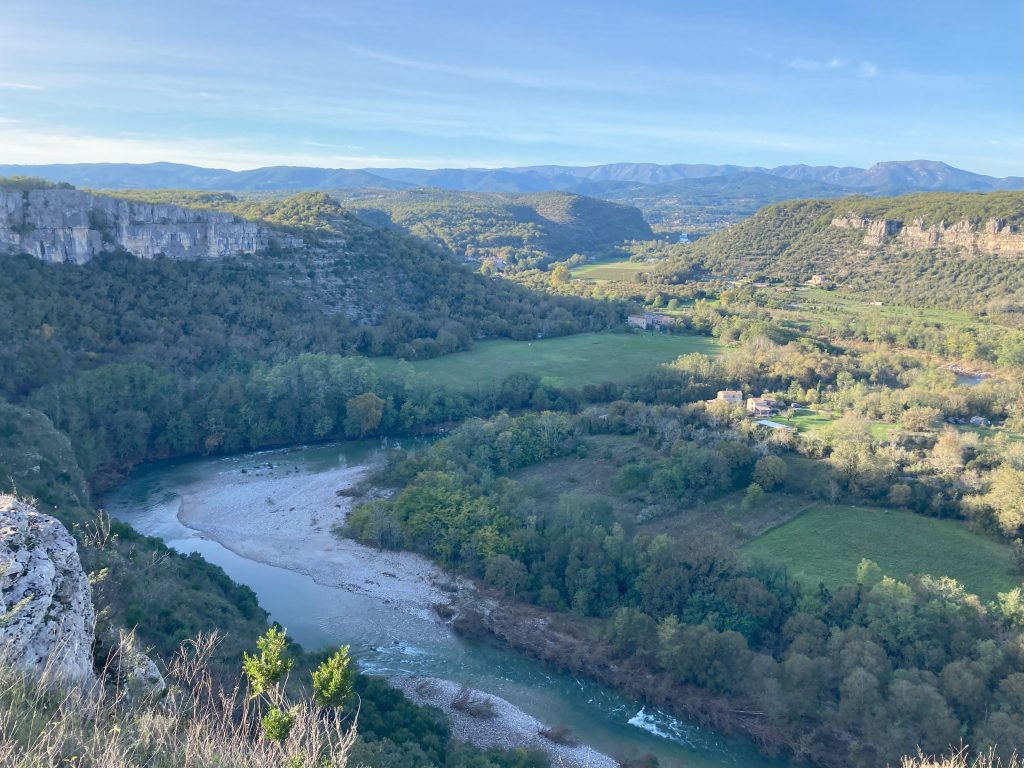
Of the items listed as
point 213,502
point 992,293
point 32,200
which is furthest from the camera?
point 992,293

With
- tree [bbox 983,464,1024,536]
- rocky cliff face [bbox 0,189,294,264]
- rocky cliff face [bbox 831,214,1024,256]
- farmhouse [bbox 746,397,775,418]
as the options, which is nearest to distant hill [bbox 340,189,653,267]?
rocky cliff face [bbox 831,214,1024,256]

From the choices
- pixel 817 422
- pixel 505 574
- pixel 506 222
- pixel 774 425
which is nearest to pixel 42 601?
pixel 505 574

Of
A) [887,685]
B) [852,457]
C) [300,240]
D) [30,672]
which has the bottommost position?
[887,685]

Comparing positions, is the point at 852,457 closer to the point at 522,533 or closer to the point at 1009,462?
the point at 1009,462

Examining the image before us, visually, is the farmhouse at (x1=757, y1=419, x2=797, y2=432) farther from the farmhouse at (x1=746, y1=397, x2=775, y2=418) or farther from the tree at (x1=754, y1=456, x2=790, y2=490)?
the tree at (x1=754, y1=456, x2=790, y2=490)

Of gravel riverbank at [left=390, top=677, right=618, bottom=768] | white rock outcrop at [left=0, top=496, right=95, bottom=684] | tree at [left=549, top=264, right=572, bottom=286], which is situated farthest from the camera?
tree at [left=549, top=264, right=572, bottom=286]

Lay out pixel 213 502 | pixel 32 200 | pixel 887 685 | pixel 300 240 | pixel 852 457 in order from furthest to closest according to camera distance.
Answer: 1. pixel 300 240
2. pixel 32 200
3. pixel 213 502
4. pixel 852 457
5. pixel 887 685

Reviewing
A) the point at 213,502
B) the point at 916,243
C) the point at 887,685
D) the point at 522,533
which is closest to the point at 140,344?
the point at 213,502
